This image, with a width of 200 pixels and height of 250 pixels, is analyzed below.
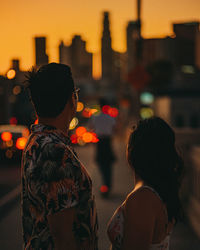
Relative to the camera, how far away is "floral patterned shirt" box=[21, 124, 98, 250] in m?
2.55

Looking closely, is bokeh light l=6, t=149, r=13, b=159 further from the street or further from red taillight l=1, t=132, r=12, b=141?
the street

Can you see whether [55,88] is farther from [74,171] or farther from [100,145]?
[100,145]

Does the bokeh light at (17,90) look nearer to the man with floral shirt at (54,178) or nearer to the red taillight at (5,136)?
the red taillight at (5,136)

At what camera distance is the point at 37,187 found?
2580 millimetres

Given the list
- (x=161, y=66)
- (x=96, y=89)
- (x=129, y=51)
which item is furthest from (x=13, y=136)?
(x=96, y=89)

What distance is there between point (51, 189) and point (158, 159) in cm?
55

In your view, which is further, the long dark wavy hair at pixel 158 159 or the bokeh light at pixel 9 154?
the bokeh light at pixel 9 154

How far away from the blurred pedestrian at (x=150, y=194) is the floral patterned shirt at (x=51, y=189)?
151 mm

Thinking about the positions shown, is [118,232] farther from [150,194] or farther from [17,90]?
[17,90]

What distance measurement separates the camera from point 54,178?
2.54m

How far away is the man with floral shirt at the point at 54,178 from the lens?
8.36 feet

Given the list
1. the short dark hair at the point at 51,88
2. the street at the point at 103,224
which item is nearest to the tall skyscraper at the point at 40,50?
the street at the point at 103,224

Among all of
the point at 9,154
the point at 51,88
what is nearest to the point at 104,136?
the point at 51,88

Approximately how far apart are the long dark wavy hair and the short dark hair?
0.41 m
